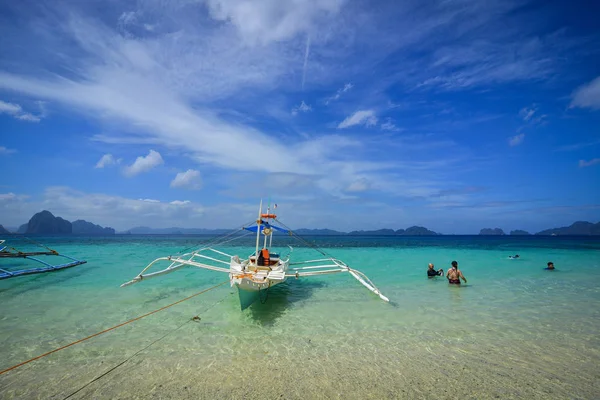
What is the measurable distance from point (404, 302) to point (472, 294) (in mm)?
3724

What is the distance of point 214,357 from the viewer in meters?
6.04

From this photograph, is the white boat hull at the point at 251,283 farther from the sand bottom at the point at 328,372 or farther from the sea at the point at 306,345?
the sand bottom at the point at 328,372

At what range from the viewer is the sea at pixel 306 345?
4.84m

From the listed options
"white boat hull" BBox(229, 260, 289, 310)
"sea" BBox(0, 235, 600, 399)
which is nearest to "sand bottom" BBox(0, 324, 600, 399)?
"sea" BBox(0, 235, 600, 399)

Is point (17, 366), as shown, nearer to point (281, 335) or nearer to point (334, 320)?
point (281, 335)

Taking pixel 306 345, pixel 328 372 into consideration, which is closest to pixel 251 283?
pixel 306 345

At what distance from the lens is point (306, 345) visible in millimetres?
6672

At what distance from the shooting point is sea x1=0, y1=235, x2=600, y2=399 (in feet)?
15.9

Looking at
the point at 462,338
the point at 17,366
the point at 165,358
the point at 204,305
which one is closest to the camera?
the point at 17,366

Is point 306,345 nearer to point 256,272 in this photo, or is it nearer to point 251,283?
point 251,283

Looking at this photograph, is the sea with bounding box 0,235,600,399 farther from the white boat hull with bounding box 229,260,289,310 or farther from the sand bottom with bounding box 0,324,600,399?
the white boat hull with bounding box 229,260,289,310

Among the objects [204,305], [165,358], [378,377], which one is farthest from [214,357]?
[204,305]

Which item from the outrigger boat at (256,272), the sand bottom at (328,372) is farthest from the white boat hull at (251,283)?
the sand bottom at (328,372)

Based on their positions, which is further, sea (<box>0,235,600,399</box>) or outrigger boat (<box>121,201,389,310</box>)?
outrigger boat (<box>121,201,389,310</box>)
